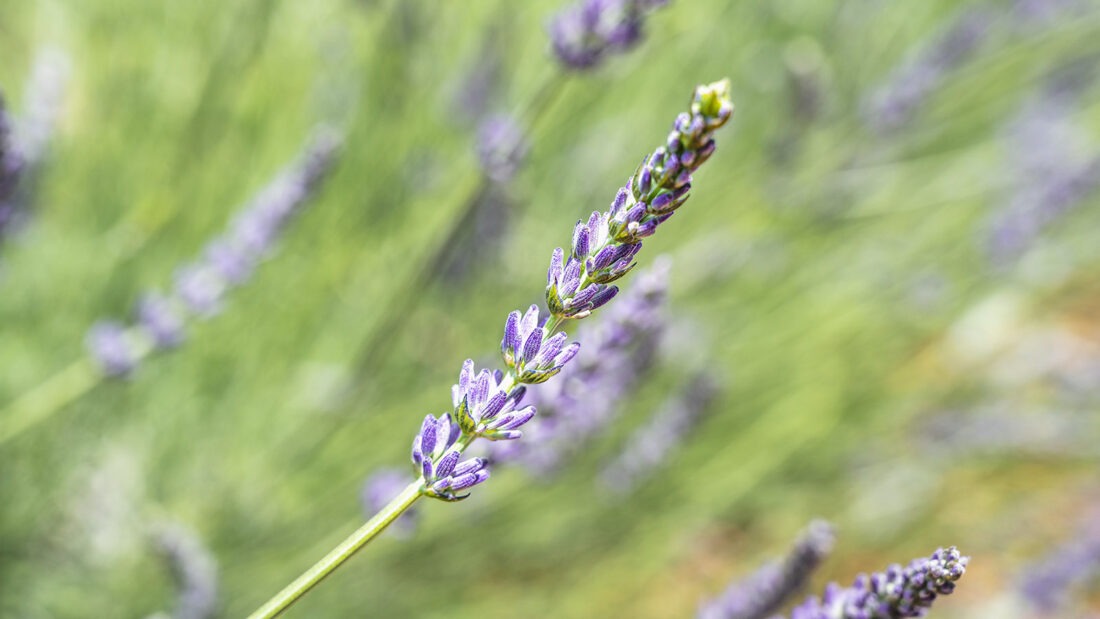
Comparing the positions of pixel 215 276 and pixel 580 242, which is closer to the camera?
pixel 580 242

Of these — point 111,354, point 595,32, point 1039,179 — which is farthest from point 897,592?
point 1039,179

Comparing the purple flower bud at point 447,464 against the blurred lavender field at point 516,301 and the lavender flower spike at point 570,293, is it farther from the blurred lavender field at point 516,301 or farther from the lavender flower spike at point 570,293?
the blurred lavender field at point 516,301

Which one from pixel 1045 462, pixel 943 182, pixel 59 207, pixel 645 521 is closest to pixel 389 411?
pixel 645 521

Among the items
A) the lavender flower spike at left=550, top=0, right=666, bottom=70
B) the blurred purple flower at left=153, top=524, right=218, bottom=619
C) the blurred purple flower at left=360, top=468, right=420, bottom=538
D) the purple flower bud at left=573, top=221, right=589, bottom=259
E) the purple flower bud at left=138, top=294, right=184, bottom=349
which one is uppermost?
the purple flower bud at left=138, top=294, right=184, bottom=349

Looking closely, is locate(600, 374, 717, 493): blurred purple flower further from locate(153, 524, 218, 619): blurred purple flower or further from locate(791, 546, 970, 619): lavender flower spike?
locate(791, 546, 970, 619): lavender flower spike

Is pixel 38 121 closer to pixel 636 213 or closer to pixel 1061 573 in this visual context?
pixel 636 213

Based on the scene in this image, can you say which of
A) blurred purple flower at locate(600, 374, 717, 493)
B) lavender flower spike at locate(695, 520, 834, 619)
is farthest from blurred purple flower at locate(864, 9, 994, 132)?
lavender flower spike at locate(695, 520, 834, 619)

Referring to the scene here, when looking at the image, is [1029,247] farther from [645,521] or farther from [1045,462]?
[645,521]
